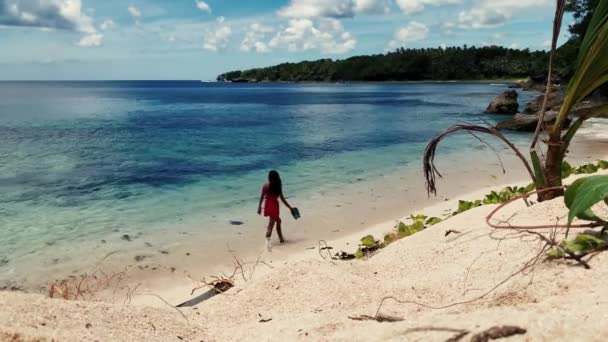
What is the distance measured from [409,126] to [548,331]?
32119 mm

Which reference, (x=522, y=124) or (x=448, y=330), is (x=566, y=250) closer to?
(x=448, y=330)

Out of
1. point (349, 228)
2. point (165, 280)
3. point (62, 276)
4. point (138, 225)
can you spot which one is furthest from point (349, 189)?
point (62, 276)

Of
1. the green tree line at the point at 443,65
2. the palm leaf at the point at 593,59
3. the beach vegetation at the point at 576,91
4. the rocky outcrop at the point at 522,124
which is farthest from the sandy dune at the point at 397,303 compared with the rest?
the green tree line at the point at 443,65

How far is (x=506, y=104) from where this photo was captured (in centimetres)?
4000

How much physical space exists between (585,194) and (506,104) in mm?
40588

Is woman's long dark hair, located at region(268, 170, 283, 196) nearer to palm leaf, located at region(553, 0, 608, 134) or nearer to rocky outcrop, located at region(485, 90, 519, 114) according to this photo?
palm leaf, located at region(553, 0, 608, 134)

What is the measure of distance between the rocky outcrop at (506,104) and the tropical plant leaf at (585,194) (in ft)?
132

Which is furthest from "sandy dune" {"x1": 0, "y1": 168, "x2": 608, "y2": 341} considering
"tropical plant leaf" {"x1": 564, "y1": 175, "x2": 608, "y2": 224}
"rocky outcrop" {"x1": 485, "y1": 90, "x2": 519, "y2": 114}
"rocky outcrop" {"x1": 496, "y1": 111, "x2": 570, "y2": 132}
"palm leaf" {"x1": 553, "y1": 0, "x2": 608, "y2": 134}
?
"rocky outcrop" {"x1": 485, "y1": 90, "x2": 519, "y2": 114}

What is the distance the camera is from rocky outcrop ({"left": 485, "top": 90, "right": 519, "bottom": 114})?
39719 millimetres

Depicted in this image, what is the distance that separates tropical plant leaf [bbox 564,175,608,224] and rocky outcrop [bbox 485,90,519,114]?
4014 cm

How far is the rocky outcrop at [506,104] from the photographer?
3972cm

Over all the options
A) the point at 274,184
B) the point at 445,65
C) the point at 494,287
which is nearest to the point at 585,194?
the point at 494,287

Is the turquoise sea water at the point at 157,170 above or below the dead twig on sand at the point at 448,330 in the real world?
below

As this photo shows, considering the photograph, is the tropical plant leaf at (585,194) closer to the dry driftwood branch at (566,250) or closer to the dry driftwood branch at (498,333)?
the dry driftwood branch at (566,250)
